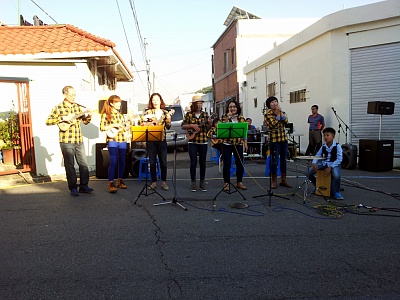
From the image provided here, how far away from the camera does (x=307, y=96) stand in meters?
13.8

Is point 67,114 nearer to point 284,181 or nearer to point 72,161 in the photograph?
point 72,161

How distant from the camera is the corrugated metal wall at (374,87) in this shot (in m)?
10.8

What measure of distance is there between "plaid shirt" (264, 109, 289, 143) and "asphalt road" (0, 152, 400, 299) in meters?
1.11

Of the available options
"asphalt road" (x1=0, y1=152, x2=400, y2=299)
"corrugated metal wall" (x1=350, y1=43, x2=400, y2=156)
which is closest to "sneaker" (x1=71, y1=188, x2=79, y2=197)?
"asphalt road" (x1=0, y1=152, x2=400, y2=299)

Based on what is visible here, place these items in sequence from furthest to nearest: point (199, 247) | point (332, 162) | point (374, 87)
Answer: point (374, 87) < point (332, 162) < point (199, 247)

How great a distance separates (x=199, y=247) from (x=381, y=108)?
25.4 ft

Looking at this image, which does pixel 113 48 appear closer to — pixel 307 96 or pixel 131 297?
pixel 307 96

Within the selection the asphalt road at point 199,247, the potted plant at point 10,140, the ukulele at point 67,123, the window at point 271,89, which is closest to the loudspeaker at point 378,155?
the asphalt road at point 199,247

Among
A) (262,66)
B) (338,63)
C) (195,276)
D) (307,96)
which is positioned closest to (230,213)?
(195,276)

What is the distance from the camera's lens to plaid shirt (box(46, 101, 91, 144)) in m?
6.89

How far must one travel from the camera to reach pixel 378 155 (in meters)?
9.75

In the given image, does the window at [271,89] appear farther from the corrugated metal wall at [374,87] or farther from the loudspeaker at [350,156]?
the loudspeaker at [350,156]

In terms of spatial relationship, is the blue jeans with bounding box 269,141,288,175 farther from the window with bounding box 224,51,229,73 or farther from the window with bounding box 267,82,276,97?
the window with bounding box 224,51,229,73

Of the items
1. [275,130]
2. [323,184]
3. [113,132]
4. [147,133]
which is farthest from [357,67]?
[113,132]
